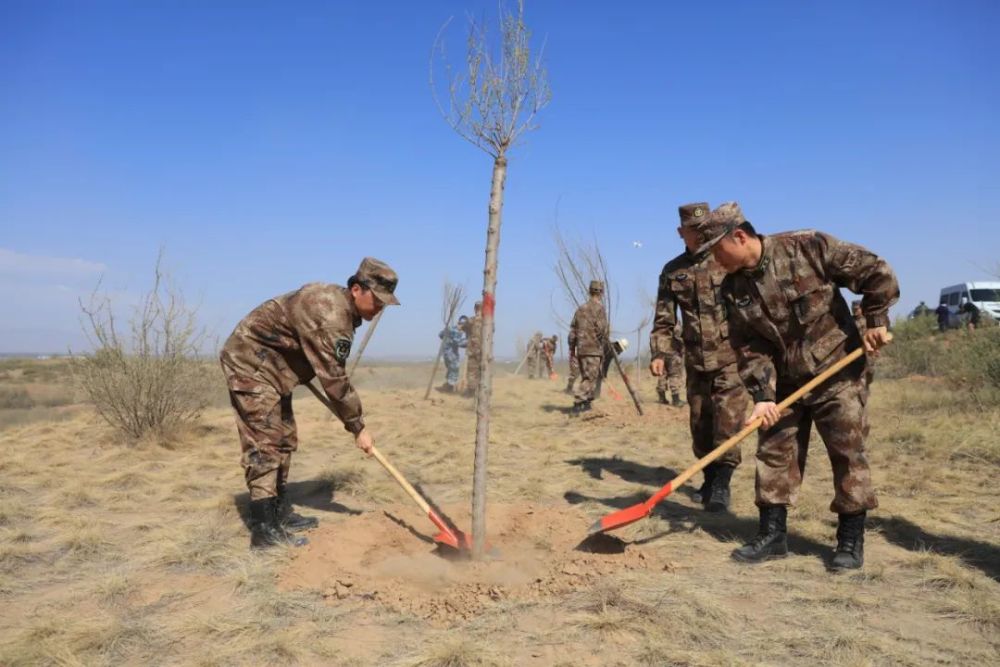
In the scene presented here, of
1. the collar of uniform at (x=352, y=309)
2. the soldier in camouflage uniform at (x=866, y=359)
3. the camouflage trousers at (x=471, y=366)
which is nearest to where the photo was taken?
the soldier in camouflage uniform at (x=866, y=359)

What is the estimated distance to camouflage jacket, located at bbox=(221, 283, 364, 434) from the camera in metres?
3.68

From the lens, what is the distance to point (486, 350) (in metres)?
3.45

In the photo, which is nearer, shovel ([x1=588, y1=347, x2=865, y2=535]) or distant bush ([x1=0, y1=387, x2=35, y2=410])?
shovel ([x1=588, y1=347, x2=865, y2=535])

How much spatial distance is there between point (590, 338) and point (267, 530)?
705cm

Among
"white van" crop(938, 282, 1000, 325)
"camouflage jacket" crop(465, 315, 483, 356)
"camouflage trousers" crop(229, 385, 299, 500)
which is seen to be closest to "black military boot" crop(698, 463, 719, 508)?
"camouflage trousers" crop(229, 385, 299, 500)

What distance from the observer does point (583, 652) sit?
250cm

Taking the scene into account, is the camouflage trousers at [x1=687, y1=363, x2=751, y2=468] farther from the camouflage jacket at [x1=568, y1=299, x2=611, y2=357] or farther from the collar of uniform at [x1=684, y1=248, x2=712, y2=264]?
the camouflage jacket at [x1=568, y1=299, x2=611, y2=357]

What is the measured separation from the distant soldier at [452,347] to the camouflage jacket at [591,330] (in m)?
4.59

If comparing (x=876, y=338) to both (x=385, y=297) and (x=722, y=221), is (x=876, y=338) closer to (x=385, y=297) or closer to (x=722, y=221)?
(x=722, y=221)

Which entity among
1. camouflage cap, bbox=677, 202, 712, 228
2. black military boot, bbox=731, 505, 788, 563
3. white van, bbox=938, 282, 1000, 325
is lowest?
black military boot, bbox=731, 505, 788, 563

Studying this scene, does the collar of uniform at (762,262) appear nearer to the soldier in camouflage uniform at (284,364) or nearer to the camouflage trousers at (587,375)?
the soldier in camouflage uniform at (284,364)

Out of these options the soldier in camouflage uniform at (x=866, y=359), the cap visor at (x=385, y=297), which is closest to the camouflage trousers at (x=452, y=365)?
the soldier in camouflage uniform at (x=866, y=359)

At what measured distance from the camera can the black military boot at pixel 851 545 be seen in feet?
10.6

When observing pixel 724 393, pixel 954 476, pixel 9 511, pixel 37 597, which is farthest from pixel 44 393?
pixel 954 476
